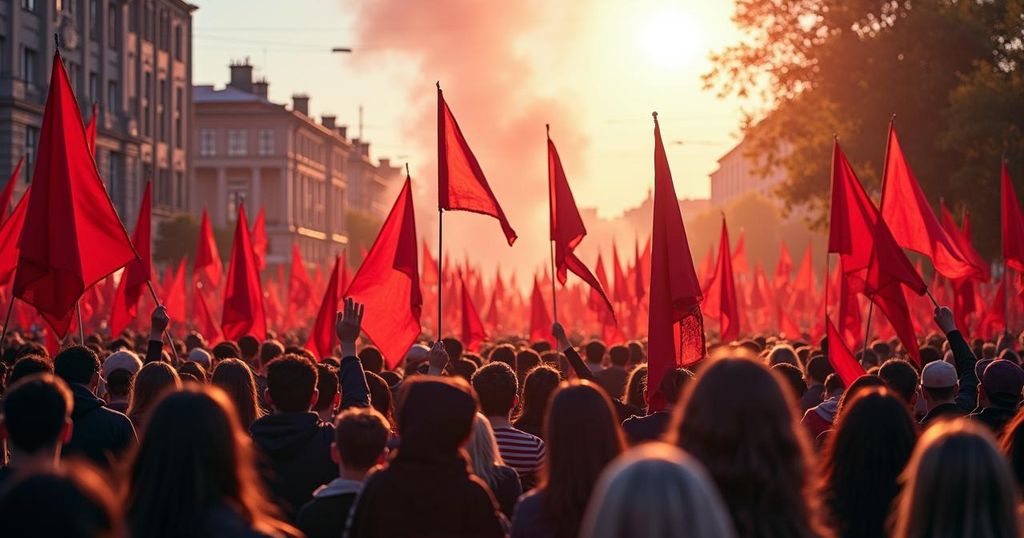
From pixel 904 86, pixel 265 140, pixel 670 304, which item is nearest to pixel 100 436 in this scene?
pixel 670 304

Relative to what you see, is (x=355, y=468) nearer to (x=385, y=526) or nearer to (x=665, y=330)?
(x=385, y=526)

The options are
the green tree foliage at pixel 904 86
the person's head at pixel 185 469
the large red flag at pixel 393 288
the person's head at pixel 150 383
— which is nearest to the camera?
the person's head at pixel 185 469

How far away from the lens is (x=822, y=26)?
3625cm

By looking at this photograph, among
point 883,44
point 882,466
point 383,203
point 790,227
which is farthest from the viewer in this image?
point 383,203

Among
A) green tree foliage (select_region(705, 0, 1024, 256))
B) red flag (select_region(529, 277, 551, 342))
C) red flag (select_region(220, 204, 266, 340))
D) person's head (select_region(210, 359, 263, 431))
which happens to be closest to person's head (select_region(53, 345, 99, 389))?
person's head (select_region(210, 359, 263, 431))

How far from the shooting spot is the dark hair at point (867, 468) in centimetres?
493

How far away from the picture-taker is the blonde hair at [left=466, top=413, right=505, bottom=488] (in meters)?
5.69

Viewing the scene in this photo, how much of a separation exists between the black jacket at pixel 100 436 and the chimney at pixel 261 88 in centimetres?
10230

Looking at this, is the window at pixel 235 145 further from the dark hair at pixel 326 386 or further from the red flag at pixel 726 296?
the dark hair at pixel 326 386

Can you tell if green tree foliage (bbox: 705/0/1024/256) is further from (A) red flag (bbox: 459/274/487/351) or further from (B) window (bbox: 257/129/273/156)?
(B) window (bbox: 257/129/273/156)

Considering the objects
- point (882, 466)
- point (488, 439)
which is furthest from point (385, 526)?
point (882, 466)

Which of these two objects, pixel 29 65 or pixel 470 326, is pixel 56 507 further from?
A: pixel 29 65

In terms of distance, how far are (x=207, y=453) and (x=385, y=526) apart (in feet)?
2.66

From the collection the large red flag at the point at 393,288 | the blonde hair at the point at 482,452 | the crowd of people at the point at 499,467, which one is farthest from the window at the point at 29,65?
the blonde hair at the point at 482,452
